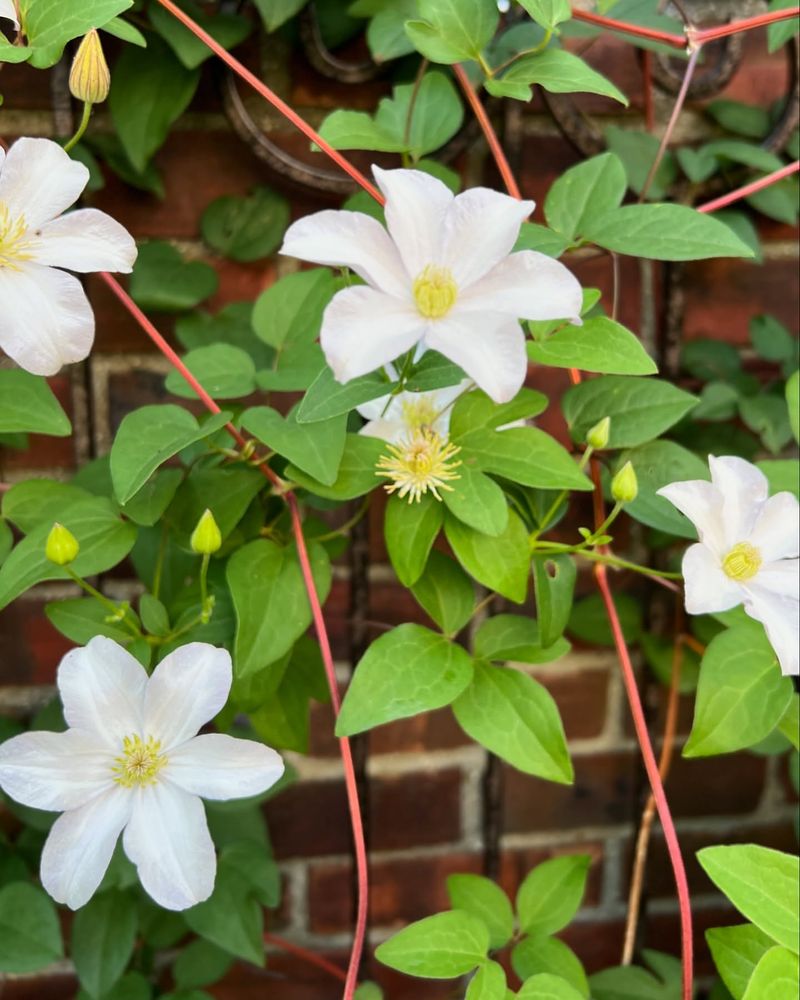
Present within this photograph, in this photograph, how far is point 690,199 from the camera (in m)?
0.75

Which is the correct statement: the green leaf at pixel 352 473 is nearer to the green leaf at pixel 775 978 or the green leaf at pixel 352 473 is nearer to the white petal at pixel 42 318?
the white petal at pixel 42 318

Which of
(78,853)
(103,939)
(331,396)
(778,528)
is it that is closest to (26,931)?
(103,939)

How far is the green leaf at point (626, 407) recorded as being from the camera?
22.8 inches

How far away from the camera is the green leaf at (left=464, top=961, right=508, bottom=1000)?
498 millimetres

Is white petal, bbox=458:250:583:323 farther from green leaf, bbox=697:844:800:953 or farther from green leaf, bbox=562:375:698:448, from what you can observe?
green leaf, bbox=697:844:800:953

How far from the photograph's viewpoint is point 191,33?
2.12ft

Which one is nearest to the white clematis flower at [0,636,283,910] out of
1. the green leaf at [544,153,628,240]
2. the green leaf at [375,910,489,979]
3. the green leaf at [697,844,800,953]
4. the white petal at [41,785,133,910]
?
the white petal at [41,785,133,910]

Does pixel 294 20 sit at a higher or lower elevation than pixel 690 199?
higher

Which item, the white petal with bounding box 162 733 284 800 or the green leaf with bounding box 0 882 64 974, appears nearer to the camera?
the white petal with bounding box 162 733 284 800

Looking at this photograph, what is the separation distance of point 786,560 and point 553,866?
27 cm

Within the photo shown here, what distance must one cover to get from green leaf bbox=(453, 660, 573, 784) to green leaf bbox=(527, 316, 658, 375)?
0.17m

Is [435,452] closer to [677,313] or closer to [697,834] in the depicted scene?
[677,313]

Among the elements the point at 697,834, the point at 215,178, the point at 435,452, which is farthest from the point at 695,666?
the point at 215,178

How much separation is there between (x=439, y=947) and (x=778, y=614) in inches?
9.7
